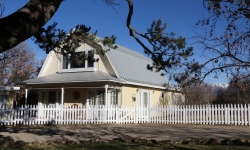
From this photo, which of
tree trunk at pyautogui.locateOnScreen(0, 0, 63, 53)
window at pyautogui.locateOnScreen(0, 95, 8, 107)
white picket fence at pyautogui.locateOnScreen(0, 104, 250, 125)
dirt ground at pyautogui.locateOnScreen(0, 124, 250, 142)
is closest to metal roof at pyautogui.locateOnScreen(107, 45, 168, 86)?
white picket fence at pyautogui.locateOnScreen(0, 104, 250, 125)

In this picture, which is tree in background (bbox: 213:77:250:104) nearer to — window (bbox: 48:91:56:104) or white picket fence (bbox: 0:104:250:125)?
white picket fence (bbox: 0:104:250:125)

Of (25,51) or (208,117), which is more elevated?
(25,51)

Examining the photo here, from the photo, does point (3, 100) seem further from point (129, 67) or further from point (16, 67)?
point (16, 67)

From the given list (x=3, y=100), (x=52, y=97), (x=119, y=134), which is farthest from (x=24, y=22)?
(x=52, y=97)

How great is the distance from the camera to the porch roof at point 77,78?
63.1ft

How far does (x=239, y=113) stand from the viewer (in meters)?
17.2

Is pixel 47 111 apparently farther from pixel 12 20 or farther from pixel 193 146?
pixel 12 20

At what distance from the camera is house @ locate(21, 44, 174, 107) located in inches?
798

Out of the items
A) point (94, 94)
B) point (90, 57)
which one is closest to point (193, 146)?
point (90, 57)

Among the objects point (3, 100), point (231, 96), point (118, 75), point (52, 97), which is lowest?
point (3, 100)

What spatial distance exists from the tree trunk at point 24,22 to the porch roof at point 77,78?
46.6ft

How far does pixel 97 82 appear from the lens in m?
19.9

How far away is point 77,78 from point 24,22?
16052mm

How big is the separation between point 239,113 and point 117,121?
24.9 feet
